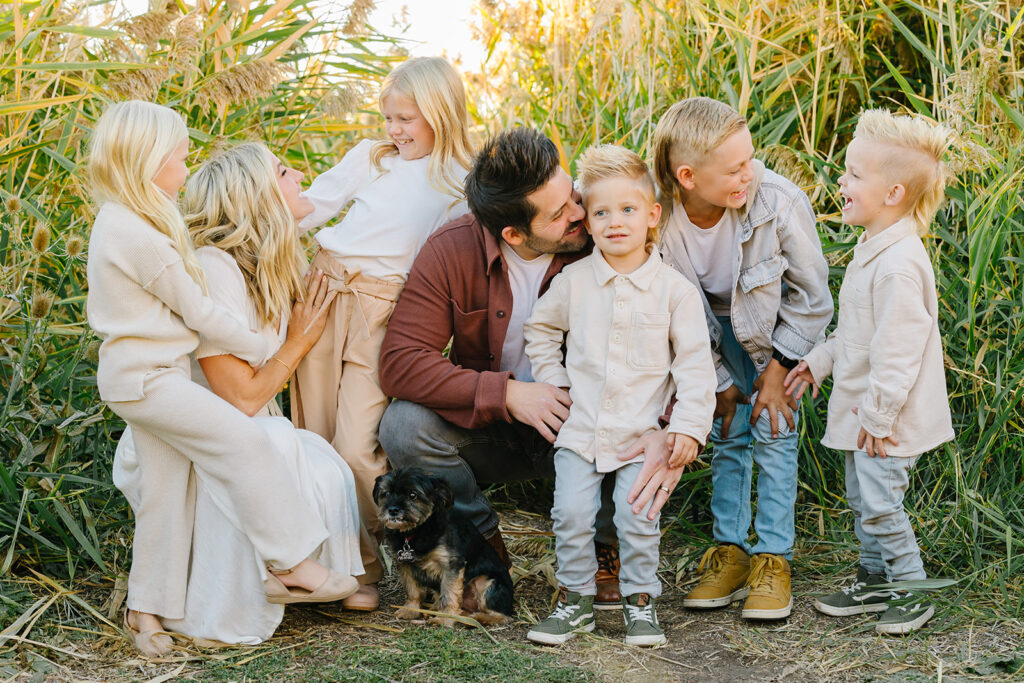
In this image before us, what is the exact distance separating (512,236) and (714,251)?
73 cm

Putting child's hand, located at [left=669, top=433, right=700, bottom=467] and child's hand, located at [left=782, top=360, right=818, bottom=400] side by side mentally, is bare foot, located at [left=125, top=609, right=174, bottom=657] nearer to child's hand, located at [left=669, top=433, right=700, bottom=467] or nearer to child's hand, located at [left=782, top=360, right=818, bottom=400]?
child's hand, located at [left=669, top=433, right=700, bottom=467]

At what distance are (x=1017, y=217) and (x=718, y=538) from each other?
66.1 inches

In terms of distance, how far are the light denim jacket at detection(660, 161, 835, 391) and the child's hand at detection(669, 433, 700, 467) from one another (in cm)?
54

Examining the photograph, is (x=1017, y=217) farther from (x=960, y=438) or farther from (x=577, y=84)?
(x=577, y=84)

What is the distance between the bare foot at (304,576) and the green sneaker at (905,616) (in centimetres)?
179

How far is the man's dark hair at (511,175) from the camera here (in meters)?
3.34

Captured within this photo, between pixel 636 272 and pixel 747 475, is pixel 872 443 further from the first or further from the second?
pixel 636 272

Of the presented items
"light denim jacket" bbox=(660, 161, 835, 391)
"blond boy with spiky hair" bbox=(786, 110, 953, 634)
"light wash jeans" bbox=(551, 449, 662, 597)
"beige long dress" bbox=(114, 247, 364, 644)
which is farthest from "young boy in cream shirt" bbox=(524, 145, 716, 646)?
"beige long dress" bbox=(114, 247, 364, 644)

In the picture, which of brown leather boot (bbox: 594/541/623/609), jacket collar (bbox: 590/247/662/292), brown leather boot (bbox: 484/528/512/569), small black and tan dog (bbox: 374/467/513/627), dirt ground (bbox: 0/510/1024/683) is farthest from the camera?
brown leather boot (bbox: 484/528/512/569)

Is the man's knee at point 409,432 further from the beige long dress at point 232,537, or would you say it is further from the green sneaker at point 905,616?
the green sneaker at point 905,616

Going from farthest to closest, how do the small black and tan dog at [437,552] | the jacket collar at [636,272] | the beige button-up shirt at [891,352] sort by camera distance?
the jacket collar at [636,272] → the small black and tan dog at [437,552] → the beige button-up shirt at [891,352]

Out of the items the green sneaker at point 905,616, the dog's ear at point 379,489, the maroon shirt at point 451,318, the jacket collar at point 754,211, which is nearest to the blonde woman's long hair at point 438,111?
the maroon shirt at point 451,318

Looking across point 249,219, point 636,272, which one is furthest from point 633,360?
point 249,219

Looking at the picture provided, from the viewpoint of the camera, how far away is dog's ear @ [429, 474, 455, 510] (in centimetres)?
321
